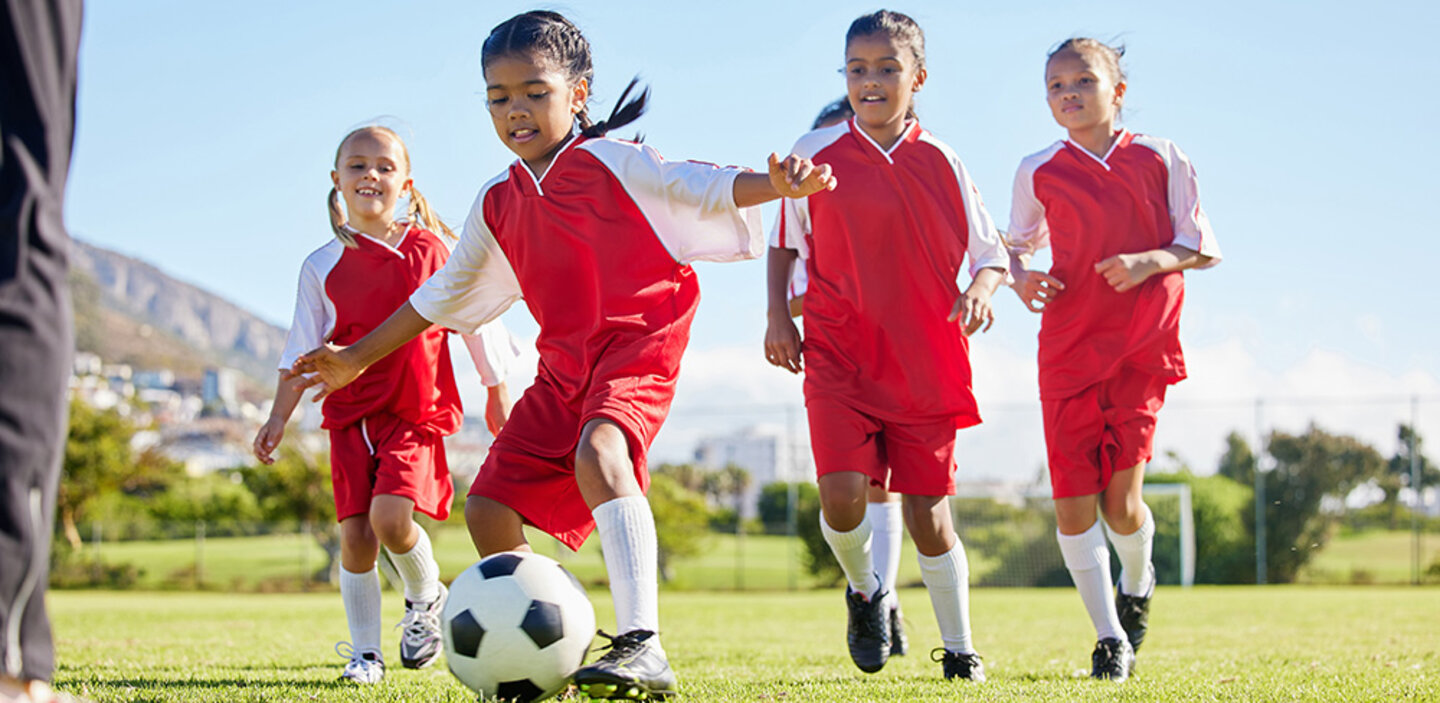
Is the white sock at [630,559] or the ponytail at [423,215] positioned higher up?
the ponytail at [423,215]

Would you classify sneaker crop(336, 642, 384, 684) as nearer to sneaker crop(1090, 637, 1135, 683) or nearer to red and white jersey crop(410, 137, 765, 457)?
red and white jersey crop(410, 137, 765, 457)

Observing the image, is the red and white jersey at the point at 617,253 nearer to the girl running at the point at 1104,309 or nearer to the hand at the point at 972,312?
the hand at the point at 972,312

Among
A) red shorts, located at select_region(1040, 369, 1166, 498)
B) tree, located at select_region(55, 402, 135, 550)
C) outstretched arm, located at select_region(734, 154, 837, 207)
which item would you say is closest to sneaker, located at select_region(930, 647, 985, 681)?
red shorts, located at select_region(1040, 369, 1166, 498)

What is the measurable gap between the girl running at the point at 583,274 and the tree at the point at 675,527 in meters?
20.4

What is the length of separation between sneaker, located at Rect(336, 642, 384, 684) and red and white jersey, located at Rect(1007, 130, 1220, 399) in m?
2.77

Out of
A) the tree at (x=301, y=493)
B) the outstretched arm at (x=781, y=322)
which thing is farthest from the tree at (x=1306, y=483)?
the outstretched arm at (x=781, y=322)

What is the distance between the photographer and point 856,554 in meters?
4.54

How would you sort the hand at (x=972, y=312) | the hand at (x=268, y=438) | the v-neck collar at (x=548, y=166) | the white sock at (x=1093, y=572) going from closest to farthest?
the v-neck collar at (x=548, y=166)
the hand at (x=972, y=312)
the white sock at (x=1093, y=572)
the hand at (x=268, y=438)

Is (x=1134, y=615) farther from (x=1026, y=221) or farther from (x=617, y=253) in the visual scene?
(x=617, y=253)

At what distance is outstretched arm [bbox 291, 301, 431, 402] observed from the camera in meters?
3.87

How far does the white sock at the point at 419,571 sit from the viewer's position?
4992 mm

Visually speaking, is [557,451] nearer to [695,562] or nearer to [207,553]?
[695,562]

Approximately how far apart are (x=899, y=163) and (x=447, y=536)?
2636 cm

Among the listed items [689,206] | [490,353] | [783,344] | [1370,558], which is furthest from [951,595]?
[1370,558]
